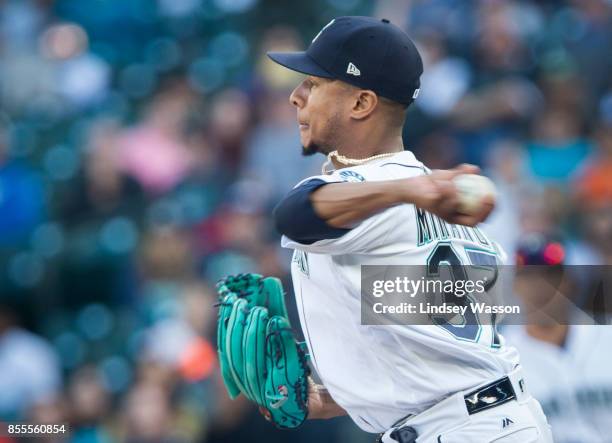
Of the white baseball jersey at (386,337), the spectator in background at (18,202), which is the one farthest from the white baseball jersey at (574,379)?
the spectator in background at (18,202)

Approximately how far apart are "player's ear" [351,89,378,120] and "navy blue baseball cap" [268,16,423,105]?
2cm

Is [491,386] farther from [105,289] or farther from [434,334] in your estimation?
[105,289]

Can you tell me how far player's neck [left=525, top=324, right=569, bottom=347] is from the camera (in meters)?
4.25

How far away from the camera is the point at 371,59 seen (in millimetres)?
2992

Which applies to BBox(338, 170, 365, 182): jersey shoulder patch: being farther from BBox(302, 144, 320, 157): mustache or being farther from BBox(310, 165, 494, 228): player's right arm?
BBox(302, 144, 320, 157): mustache

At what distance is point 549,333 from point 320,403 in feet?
4.42

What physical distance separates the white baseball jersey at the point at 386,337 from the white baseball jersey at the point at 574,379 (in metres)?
1.21

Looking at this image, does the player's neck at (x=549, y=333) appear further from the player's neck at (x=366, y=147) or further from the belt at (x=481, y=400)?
the player's neck at (x=366, y=147)

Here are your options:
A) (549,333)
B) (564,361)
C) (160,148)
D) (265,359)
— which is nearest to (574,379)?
(564,361)

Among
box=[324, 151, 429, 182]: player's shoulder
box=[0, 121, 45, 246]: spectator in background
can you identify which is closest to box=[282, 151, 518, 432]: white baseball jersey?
box=[324, 151, 429, 182]: player's shoulder

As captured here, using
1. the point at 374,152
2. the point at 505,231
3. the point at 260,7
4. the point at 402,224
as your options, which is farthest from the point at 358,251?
the point at 260,7

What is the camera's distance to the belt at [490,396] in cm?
291

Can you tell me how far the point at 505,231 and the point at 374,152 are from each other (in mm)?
3243

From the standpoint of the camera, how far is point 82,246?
7.14m
